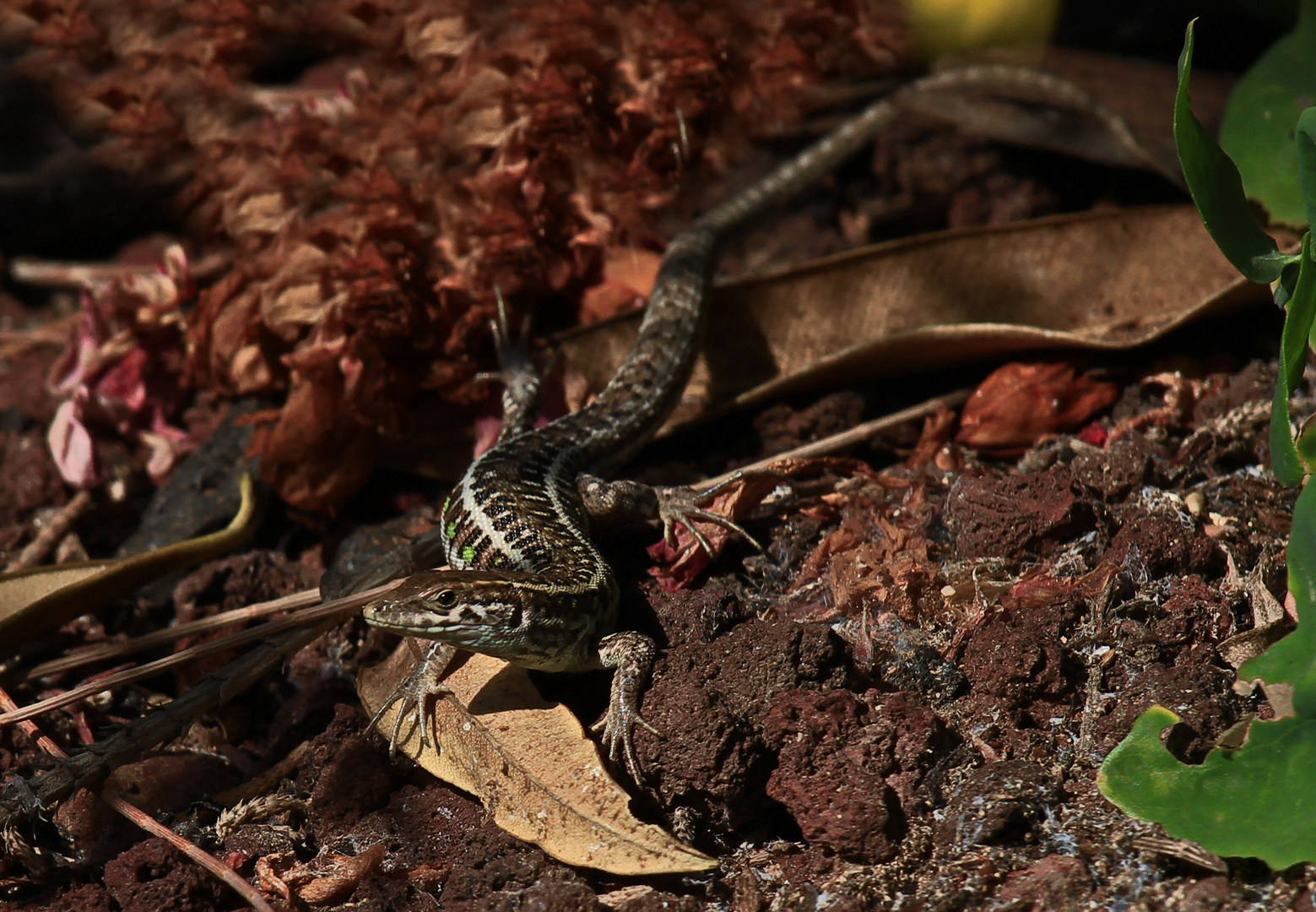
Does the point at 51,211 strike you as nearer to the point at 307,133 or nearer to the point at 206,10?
the point at 206,10

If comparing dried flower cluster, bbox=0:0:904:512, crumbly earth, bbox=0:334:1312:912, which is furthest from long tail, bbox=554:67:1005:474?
crumbly earth, bbox=0:334:1312:912

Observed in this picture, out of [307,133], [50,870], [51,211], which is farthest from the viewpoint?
[51,211]

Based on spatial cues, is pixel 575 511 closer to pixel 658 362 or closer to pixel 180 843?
pixel 658 362

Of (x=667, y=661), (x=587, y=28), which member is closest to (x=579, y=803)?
(x=667, y=661)

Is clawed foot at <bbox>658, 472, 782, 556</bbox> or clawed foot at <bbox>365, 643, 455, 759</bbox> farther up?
clawed foot at <bbox>658, 472, 782, 556</bbox>

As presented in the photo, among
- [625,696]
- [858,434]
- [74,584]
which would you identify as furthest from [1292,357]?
[74,584]

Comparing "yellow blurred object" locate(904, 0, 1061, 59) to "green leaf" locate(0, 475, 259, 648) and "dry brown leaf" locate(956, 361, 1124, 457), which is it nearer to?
"dry brown leaf" locate(956, 361, 1124, 457)
